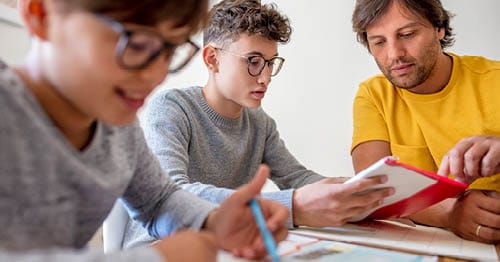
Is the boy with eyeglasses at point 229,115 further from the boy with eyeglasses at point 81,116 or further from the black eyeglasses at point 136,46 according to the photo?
the black eyeglasses at point 136,46

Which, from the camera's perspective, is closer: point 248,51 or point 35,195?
point 35,195

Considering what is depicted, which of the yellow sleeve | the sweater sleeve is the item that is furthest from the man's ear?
the yellow sleeve

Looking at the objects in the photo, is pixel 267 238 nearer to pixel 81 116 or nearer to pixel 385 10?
pixel 81 116

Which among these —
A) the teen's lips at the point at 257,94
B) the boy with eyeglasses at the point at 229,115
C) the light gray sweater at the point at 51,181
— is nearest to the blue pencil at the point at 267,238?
the light gray sweater at the point at 51,181

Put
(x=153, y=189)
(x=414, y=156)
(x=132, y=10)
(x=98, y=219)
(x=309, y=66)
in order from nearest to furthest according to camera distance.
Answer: (x=132, y=10)
(x=98, y=219)
(x=153, y=189)
(x=414, y=156)
(x=309, y=66)

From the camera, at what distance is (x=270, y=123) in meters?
1.49

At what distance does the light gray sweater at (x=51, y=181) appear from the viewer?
475 millimetres

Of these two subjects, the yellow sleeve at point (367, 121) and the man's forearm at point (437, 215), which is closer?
the man's forearm at point (437, 215)

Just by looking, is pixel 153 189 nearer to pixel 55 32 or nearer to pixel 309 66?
pixel 55 32

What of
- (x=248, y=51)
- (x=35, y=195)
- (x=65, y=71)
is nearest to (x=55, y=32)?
(x=65, y=71)

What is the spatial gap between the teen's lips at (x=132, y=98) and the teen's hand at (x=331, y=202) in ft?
1.38

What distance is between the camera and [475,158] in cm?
92

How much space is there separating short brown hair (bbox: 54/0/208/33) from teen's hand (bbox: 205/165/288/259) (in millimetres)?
226

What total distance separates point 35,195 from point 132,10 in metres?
0.24
